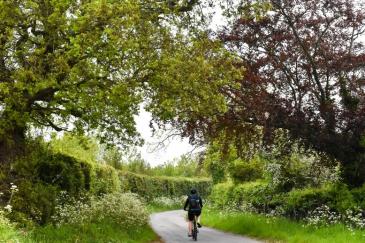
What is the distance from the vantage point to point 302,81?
20391 millimetres

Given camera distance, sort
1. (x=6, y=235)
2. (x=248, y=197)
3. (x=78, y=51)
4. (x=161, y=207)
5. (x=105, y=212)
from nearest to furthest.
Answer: (x=6, y=235) < (x=78, y=51) < (x=105, y=212) < (x=248, y=197) < (x=161, y=207)

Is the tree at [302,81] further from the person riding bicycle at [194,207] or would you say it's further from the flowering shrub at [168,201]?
the flowering shrub at [168,201]

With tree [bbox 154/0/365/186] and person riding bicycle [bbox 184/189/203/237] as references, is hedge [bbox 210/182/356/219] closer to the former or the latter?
tree [bbox 154/0/365/186]

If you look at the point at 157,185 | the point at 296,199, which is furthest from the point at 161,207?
the point at 296,199

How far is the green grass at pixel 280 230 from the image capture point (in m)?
15.4

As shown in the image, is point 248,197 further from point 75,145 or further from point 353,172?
point 75,145

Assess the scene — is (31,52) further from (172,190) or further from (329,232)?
(172,190)

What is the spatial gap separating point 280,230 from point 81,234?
311 inches

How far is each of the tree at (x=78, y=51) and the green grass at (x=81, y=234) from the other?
3.98 meters

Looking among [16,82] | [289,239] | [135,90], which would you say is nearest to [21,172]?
[16,82]

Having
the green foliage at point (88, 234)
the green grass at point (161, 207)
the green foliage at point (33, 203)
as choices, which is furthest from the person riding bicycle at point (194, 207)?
the green grass at point (161, 207)

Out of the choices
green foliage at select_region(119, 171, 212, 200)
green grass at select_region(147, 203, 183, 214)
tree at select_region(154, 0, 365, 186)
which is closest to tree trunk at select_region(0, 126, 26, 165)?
tree at select_region(154, 0, 365, 186)

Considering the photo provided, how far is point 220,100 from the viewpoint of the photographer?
16.9 m

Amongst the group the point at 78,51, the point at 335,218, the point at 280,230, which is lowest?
the point at 280,230
